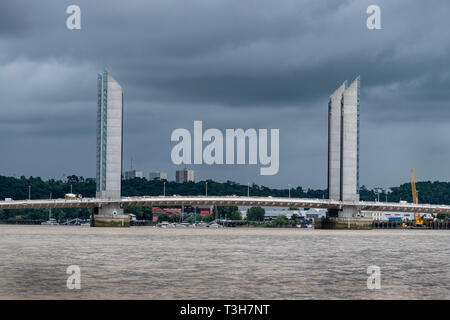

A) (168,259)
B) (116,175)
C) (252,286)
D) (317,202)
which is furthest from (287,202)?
(252,286)

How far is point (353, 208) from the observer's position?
138 meters

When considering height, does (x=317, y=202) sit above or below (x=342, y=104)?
below

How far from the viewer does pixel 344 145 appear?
5271 inches

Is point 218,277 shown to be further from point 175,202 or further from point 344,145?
point 344,145

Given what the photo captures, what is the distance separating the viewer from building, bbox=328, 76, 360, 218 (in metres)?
134

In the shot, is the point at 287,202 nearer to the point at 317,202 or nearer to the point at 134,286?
the point at 317,202

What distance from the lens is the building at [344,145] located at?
134m
